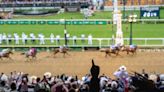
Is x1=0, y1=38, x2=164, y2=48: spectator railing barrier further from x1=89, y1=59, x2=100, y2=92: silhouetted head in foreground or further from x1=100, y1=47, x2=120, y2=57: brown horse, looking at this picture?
x1=89, y1=59, x2=100, y2=92: silhouetted head in foreground

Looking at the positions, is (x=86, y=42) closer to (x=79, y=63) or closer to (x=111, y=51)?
(x=111, y=51)

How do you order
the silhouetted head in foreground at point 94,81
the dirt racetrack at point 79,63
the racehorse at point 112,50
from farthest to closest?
the racehorse at point 112,50
the dirt racetrack at point 79,63
the silhouetted head in foreground at point 94,81

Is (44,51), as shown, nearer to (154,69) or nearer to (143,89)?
(154,69)

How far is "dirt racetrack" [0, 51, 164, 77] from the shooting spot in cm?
1964

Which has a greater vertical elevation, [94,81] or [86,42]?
[94,81]

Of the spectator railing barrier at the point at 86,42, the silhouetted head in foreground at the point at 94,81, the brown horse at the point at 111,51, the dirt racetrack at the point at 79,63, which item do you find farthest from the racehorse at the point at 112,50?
the silhouetted head in foreground at the point at 94,81

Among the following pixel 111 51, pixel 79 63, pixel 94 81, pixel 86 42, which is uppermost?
pixel 94 81

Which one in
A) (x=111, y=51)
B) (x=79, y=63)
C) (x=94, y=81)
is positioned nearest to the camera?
(x=94, y=81)

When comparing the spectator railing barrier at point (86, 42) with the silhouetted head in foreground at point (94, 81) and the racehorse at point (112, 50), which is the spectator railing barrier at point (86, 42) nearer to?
the racehorse at point (112, 50)

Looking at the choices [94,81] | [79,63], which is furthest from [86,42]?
[94,81]

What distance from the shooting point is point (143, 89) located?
336 cm

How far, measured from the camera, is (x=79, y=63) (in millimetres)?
21812

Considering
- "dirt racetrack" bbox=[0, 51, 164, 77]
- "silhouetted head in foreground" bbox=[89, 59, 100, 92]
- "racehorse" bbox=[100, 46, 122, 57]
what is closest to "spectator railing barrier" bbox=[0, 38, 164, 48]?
"dirt racetrack" bbox=[0, 51, 164, 77]

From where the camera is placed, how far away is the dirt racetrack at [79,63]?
19.6 m
